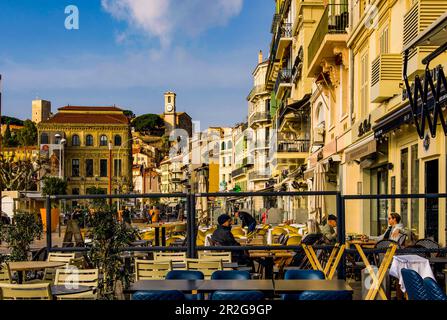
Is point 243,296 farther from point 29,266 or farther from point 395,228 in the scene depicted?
point 395,228

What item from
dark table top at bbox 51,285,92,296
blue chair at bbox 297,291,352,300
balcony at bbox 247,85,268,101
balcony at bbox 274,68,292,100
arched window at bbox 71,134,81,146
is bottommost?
dark table top at bbox 51,285,92,296

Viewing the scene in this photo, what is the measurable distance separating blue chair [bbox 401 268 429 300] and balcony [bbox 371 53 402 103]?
35.4 ft

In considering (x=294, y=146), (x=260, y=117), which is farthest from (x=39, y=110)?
(x=294, y=146)

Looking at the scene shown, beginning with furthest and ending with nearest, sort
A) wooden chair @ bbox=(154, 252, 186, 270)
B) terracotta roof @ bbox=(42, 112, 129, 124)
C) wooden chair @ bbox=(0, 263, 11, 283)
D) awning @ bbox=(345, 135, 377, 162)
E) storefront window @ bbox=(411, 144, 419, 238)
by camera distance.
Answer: terracotta roof @ bbox=(42, 112, 129, 124) → awning @ bbox=(345, 135, 377, 162) → storefront window @ bbox=(411, 144, 419, 238) → wooden chair @ bbox=(154, 252, 186, 270) → wooden chair @ bbox=(0, 263, 11, 283)

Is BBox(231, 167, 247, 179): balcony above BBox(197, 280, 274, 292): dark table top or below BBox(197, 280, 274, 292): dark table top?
above

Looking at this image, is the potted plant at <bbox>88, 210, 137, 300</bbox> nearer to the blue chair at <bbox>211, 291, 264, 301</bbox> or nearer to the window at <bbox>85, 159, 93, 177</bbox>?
the blue chair at <bbox>211, 291, 264, 301</bbox>

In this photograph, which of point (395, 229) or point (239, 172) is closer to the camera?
point (395, 229)

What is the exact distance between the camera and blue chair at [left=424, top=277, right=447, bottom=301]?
5992 millimetres

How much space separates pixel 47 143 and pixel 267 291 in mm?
130934

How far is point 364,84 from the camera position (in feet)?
69.6

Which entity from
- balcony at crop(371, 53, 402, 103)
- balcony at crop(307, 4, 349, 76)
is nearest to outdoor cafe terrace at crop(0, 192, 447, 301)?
balcony at crop(371, 53, 402, 103)

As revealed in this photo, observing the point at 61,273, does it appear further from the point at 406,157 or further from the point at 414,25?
the point at 406,157

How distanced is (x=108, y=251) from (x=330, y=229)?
6.28 metres

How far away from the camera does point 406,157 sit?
652 inches
